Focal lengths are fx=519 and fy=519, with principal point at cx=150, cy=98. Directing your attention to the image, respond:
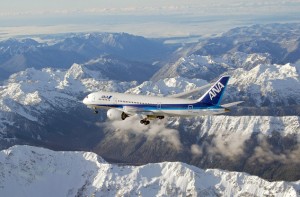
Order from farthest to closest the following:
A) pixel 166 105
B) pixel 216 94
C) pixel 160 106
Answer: pixel 160 106 < pixel 166 105 < pixel 216 94

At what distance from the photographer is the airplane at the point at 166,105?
165750 mm

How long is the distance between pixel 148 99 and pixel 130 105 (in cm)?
955

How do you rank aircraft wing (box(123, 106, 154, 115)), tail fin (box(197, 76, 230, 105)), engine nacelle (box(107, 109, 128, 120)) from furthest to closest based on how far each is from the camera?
engine nacelle (box(107, 109, 128, 120)) < aircraft wing (box(123, 106, 154, 115)) < tail fin (box(197, 76, 230, 105))

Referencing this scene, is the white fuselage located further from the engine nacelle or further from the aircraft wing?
the engine nacelle

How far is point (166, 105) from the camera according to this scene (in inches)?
6801

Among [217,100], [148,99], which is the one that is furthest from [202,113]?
[148,99]

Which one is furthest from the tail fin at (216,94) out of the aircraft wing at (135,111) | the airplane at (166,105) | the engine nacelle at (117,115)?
the engine nacelle at (117,115)

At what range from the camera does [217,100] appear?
544 feet

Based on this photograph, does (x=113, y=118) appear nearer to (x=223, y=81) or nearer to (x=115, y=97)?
(x=115, y=97)

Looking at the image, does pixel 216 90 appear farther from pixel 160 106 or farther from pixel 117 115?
pixel 117 115

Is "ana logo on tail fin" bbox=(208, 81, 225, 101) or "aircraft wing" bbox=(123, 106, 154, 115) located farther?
"aircraft wing" bbox=(123, 106, 154, 115)

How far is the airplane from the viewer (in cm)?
16575

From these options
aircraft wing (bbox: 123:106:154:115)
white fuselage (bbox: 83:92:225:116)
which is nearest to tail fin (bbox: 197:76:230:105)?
white fuselage (bbox: 83:92:225:116)

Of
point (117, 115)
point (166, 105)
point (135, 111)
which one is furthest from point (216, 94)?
point (117, 115)
